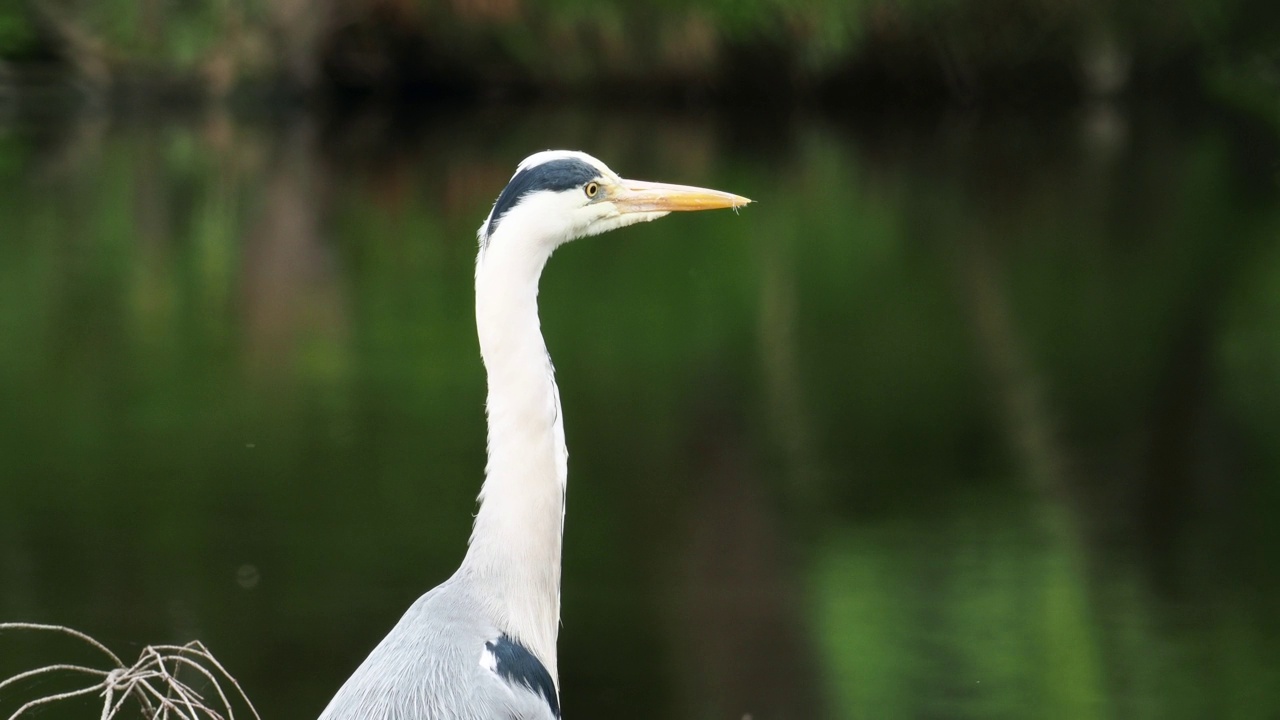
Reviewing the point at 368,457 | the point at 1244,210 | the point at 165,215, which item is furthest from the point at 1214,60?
the point at 368,457

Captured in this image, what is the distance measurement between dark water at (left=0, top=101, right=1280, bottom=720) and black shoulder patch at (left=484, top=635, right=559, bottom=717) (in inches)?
79.2

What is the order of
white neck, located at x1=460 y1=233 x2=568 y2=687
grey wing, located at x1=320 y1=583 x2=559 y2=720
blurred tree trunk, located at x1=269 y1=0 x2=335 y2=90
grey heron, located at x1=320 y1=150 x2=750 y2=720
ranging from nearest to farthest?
1. grey wing, located at x1=320 y1=583 x2=559 y2=720
2. grey heron, located at x1=320 y1=150 x2=750 y2=720
3. white neck, located at x1=460 y1=233 x2=568 y2=687
4. blurred tree trunk, located at x1=269 y1=0 x2=335 y2=90

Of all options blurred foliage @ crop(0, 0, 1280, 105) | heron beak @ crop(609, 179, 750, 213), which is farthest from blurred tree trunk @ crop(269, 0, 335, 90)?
heron beak @ crop(609, 179, 750, 213)

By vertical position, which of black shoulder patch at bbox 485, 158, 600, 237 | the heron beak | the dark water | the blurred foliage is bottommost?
the dark water

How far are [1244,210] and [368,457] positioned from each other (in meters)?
10.6

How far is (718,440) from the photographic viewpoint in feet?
29.2

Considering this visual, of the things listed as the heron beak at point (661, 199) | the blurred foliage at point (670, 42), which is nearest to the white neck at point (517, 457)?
the heron beak at point (661, 199)

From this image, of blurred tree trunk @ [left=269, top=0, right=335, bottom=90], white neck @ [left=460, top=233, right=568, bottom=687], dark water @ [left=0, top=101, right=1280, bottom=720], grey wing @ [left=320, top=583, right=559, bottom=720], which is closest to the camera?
grey wing @ [left=320, top=583, right=559, bottom=720]

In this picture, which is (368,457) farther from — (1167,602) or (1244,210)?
(1244,210)

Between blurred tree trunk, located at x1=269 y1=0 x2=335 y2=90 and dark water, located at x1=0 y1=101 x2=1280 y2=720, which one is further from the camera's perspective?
blurred tree trunk, located at x1=269 y1=0 x2=335 y2=90

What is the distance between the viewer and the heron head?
3.43m

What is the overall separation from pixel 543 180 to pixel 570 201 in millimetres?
76

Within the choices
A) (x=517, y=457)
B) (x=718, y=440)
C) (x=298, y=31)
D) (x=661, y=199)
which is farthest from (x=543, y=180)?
(x=298, y=31)

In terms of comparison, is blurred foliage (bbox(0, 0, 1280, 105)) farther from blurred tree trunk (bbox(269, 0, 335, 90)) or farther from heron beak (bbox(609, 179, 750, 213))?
heron beak (bbox(609, 179, 750, 213))
